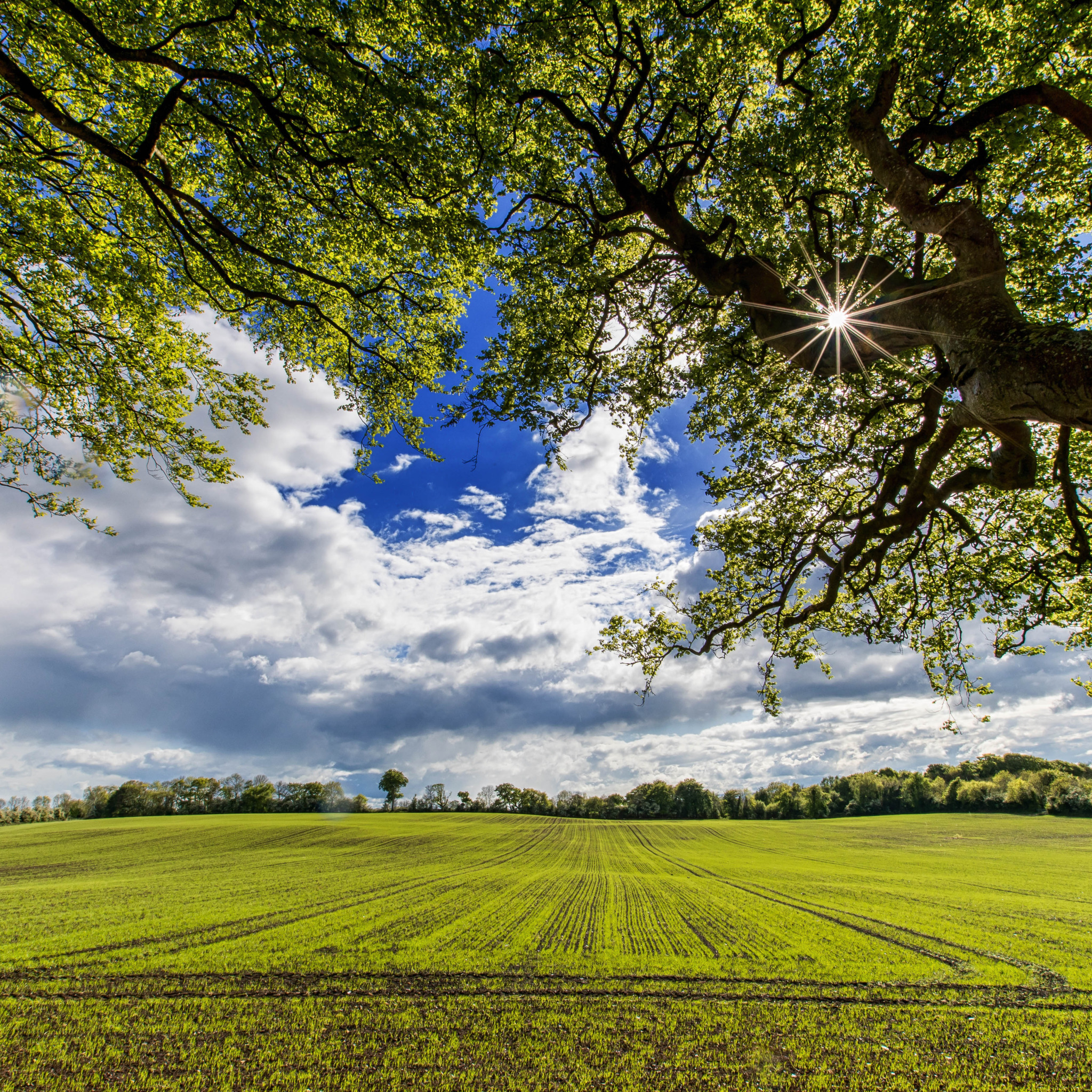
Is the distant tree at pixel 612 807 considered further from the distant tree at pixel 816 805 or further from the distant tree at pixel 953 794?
the distant tree at pixel 953 794

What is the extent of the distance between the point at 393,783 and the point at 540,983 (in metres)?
130

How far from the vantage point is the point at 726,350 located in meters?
9.77

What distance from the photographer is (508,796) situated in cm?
12556

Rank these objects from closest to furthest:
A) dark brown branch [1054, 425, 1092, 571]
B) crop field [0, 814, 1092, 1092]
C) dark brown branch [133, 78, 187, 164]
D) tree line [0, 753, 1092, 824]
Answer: dark brown branch [133, 78, 187, 164] → dark brown branch [1054, 425, 1092, 571] → crop field [0, 814, 1092, 1092] → tree line [0, 753, 1092, 824]

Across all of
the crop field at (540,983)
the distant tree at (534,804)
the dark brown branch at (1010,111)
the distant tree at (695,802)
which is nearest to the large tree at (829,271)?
the dark brown branch at (1010,111)

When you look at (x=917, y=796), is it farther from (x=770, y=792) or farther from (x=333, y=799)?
(x=333, y=799)

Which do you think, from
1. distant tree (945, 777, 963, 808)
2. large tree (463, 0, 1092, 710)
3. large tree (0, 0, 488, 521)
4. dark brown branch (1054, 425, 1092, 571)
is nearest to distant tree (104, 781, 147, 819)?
large tree (0, 0, 488, 521)

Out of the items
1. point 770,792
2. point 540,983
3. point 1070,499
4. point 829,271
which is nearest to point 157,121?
point 829,271

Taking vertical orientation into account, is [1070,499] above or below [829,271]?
below

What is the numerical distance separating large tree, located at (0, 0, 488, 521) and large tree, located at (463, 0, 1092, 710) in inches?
49.2

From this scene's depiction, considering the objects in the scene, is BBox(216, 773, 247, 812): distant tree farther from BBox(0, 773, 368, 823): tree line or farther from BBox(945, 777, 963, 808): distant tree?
BBox(945, 777, 963, 808): distant tree

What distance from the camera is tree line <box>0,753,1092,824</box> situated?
95938 millimetres

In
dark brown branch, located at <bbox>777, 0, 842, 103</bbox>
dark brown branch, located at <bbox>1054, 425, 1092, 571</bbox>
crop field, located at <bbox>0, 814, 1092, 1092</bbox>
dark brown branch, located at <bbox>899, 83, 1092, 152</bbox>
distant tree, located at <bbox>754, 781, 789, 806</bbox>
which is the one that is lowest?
distant tree, located at <bbox>754, 781, 789, 806</bbox>

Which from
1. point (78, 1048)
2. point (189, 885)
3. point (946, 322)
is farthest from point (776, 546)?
point (189, 885)
